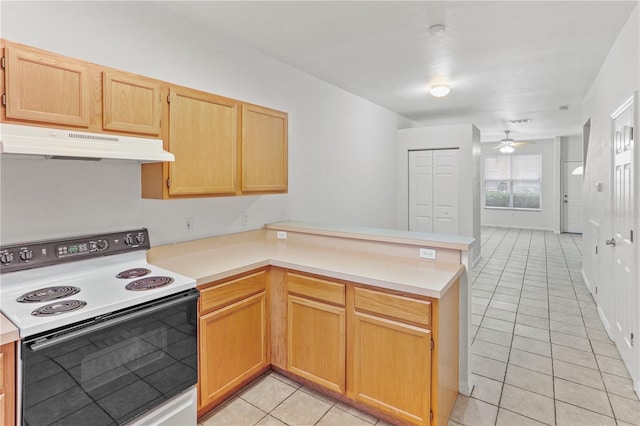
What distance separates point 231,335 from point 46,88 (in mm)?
1679

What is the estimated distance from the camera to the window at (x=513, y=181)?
10094mm

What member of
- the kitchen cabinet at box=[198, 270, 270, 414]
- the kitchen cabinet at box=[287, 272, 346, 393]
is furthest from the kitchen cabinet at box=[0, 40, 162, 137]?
the kitchen cabinet at box=[287, 272, 346, 393]

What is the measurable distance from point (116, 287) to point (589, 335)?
392cm

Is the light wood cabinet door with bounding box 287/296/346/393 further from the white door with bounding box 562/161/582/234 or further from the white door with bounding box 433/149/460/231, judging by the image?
the white door with bounding box 562/161/582/234

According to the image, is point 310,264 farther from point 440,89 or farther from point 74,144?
point 440,89

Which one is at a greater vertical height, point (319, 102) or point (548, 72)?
point (548, 72)

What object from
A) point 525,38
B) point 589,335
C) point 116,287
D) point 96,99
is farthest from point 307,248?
point 589,335

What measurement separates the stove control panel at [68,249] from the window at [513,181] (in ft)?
35.3

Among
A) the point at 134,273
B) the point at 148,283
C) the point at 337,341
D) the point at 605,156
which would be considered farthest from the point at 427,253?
the point at 605,156

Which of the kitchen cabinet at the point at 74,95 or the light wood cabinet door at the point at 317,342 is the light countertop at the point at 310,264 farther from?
the kitchen cabinet at the point at 74,95

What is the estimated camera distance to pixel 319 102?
4094 mm

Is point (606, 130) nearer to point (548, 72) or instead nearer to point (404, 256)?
point (548, 72)

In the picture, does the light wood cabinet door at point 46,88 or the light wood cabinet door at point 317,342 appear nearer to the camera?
the light wood cabinet door at point 46,88

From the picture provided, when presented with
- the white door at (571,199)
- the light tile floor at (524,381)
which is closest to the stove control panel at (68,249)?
the light tile floor at (524,381)
